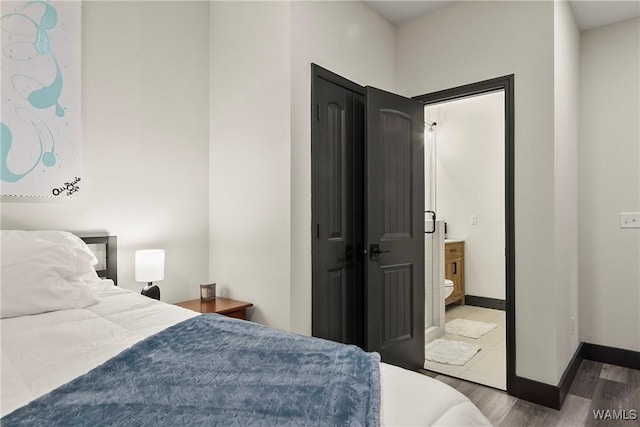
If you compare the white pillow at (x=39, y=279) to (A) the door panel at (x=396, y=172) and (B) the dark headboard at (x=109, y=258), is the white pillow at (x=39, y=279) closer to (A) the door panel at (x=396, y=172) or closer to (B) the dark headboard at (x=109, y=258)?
(B) the dark headboard at (x=109, y=258)

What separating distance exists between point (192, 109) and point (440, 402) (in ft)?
8.43

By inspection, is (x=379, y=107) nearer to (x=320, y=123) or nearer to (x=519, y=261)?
(x=320, y=123)

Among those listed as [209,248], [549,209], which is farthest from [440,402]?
[209,248]

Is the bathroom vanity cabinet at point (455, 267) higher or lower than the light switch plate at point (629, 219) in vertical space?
lower

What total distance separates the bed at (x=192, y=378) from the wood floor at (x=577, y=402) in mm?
1794

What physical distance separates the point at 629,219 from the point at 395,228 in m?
1.97

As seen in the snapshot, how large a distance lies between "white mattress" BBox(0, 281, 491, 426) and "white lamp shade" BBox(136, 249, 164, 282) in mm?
650

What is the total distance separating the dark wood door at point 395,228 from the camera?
107 inches

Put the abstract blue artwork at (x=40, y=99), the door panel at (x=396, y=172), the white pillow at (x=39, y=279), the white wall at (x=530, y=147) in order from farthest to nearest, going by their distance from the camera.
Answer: the door panel at (x=396, y=172) < the white wall at (x=530, y=147) < the abstract blue artwork at (x=40, y=99) < the white pillow at (x=39, y=279)

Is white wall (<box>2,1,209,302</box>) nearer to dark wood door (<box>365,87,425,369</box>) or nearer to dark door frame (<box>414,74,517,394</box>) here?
dark wood door (<box>365,87,425,369</box>)

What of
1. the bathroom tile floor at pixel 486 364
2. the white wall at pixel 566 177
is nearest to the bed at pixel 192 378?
the white wall at pixel 566 177

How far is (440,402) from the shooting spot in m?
0.90

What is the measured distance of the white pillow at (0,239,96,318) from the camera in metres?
1.54
